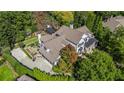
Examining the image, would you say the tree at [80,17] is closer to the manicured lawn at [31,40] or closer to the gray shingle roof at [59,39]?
the gray shingle roof at [59,39]

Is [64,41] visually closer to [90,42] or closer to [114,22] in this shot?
[90,42]

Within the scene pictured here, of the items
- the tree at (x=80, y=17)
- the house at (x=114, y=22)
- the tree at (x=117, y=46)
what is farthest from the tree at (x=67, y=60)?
the house at (x=114, y=22)

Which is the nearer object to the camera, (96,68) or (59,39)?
(96,68)

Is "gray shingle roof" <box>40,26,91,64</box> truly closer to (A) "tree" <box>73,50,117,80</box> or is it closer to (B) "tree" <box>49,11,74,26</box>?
(B) "tree" <box>49,11,74,26</box>

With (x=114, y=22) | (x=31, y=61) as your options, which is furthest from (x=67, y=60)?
(x=114, y=22)

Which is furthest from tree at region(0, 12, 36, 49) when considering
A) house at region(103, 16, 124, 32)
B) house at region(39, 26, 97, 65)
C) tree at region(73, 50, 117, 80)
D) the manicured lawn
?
house at region(103, 16, 124, 32)

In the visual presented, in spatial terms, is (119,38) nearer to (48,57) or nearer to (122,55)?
(122,55)
